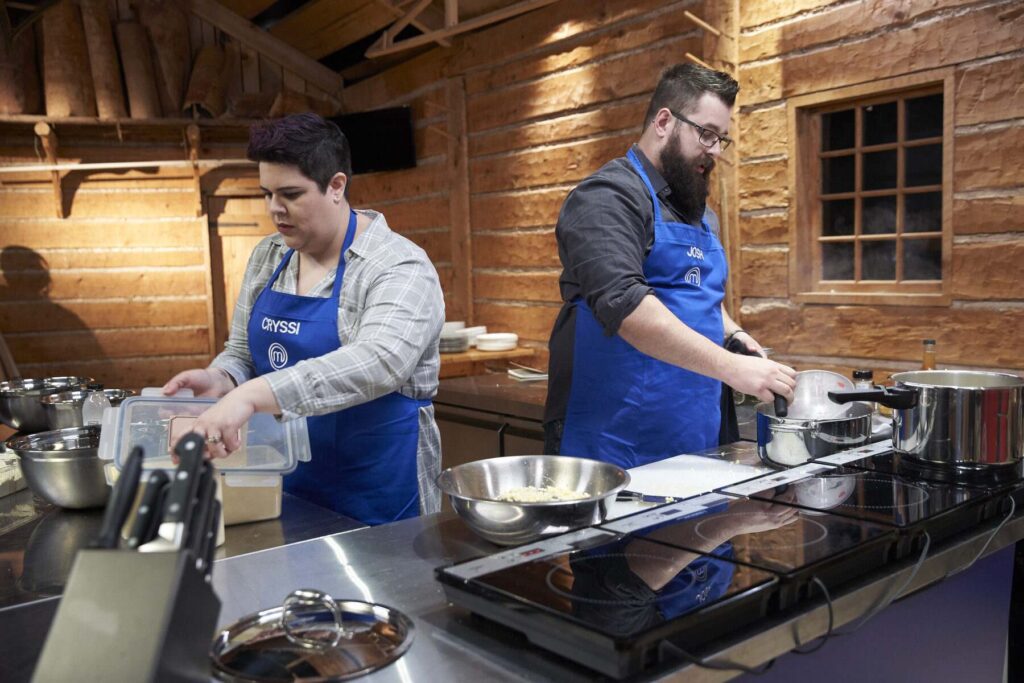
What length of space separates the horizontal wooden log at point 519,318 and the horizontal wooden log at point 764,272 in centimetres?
139

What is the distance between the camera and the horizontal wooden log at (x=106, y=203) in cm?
698

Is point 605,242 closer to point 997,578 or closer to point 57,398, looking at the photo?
point 997,578

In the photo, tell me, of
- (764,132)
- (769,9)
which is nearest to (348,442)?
(764,132)

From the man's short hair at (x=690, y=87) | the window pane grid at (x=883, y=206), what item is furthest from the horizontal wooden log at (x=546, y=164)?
the man's short hair at (x=690, y=87)

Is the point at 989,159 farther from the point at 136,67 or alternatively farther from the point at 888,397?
the point at 136,67

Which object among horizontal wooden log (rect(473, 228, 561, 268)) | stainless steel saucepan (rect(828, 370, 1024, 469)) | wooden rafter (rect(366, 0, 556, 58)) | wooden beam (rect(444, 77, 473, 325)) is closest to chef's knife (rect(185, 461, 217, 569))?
stainless steel saucepan (rect(828, 370, 1024, 469))

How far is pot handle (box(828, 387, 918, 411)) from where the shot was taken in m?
1.75

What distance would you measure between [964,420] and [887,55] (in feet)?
8.15

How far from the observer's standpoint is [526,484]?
1.74 meters

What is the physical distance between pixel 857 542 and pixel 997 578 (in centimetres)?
74

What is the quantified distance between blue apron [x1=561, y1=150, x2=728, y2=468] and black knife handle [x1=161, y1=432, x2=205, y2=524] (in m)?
1.59

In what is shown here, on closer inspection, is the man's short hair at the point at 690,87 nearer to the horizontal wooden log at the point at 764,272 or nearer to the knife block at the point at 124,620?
the horizontal wooden log at the point at 764,272

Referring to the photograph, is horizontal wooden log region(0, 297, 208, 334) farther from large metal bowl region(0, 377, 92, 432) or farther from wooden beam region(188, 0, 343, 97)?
large metal bowl region(0, 377, 92, 432)

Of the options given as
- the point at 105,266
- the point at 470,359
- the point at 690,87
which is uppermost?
the point at 690,87
